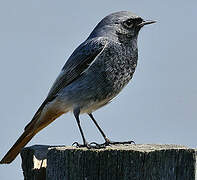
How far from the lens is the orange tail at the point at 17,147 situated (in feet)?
20.3

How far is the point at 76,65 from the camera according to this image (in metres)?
6.66

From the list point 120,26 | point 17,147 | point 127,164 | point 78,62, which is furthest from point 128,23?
point 127,164

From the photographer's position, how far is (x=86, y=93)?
21.2ft

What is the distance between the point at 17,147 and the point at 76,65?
4.32ft

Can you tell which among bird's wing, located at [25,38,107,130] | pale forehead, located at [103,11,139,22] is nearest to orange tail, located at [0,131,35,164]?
bird's wing, located at [25,38,107,130]

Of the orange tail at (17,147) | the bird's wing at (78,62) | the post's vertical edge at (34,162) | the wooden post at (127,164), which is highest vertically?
the bird's wing at (78,62)

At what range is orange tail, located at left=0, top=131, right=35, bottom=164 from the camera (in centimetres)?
618

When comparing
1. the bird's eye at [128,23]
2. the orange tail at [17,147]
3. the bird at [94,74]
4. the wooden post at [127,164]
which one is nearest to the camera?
the wooden post at [127,164]

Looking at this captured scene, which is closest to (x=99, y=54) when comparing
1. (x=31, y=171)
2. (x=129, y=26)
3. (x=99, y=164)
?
(x=129, y=26)

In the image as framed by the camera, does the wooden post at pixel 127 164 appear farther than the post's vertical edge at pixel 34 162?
No

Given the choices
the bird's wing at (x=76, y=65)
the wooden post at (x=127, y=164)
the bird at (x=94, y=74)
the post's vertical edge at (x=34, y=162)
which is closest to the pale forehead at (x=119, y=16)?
the bird at (x=94, y=74)

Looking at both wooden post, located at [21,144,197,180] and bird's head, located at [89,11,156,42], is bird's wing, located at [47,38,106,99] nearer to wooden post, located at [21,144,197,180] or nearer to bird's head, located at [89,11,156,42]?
bird's head, located at [89,11,156,42]

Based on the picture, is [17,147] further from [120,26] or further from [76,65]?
[120,26]

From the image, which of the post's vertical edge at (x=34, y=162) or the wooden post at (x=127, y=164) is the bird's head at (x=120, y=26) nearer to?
the post's vertical edge at (x=34, y=162)
